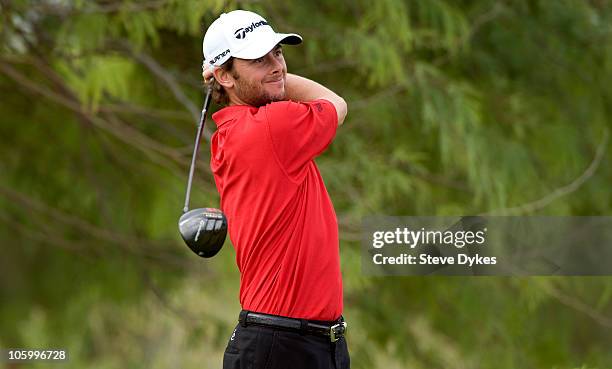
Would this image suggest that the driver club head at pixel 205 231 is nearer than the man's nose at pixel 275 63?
Yes

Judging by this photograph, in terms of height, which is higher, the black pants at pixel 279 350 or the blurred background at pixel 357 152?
the blurred background at pixel 357 152

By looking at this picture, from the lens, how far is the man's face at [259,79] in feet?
9.70

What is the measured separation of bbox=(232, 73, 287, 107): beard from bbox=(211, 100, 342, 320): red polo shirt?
5cm

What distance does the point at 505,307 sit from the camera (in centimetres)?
737

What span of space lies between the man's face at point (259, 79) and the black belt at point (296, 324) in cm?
59

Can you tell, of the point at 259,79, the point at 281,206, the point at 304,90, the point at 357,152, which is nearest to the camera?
the point at 281,206

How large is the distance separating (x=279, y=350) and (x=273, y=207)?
39 cm

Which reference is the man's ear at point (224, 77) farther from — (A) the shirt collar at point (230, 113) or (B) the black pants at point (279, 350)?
(B) the black pants at point (279, 350)

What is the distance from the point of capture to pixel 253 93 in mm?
2961

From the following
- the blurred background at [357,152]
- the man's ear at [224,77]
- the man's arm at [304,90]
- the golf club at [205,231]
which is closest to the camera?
the golf club at [205,231]

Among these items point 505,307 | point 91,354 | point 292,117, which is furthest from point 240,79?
point 91,354

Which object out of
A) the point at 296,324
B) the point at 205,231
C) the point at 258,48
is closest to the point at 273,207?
the point at 205,231

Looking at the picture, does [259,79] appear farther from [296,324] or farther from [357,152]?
[357,152]

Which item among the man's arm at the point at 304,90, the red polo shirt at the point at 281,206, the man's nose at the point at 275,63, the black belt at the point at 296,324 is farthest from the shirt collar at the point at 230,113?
the black belt at the point at 296,324
